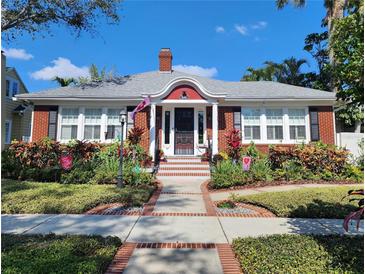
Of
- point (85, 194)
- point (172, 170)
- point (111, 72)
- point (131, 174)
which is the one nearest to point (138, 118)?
point (172, 170)

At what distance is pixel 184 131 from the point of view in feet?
46.8

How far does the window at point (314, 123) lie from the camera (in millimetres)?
13968

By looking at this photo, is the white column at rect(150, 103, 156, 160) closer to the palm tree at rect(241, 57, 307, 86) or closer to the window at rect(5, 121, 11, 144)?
the window at rect(5, 121, 11, 144)

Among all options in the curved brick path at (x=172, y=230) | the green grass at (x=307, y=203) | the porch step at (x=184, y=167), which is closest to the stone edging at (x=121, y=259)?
the curved brick path at (x=172, y=230)

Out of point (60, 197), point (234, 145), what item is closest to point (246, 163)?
point (234, 145)

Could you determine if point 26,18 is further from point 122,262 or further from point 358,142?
point 358,142

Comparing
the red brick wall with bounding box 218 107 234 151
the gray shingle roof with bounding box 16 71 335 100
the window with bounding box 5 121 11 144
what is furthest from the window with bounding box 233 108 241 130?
the window with bounding box 5 121 11 144

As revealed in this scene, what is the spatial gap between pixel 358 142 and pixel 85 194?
12.4 meters

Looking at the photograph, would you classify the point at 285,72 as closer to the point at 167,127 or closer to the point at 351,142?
the point at 351,142

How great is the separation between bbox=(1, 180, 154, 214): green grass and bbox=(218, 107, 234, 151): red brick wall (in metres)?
6.25

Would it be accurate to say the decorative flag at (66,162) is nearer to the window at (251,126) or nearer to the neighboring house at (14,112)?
the window at (251,126)

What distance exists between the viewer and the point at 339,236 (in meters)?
4.66

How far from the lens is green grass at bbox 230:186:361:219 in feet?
20.0

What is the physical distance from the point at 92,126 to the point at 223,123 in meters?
6.86
